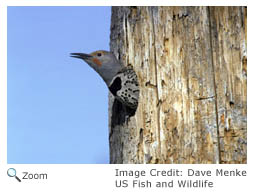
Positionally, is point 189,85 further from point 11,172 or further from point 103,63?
point 11,172

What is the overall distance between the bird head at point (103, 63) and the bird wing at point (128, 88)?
0.09 meters

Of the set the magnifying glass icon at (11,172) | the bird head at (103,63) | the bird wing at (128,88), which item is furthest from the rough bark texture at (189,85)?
the magnifying glass icon at (11,172)

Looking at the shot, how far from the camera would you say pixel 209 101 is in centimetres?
262

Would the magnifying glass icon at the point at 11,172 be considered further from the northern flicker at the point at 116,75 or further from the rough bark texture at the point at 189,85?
the northern flicker at the point at 116,75

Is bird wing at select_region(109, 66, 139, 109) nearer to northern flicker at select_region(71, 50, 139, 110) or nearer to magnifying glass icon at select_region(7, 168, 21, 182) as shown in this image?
northern flicker at select_region(71, 50, 139, 110)

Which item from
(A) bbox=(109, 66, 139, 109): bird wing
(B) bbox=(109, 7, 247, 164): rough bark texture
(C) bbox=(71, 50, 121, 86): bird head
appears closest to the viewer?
(B) bbox=(109, 7, 247, 164): rough bark texture

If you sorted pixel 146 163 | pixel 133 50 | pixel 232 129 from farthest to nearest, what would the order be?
1. pixel 133 50
2. pixel 146 163
3. pixel 232 129

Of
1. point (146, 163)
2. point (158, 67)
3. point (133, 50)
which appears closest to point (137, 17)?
point (133, 50)

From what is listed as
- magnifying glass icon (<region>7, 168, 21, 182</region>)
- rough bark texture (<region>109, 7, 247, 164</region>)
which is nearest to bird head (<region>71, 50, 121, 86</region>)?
rough bark texture (<region>109, 7, 247, 164</region>)

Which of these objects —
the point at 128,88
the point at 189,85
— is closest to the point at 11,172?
the point at 128,88

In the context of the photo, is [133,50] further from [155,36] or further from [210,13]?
[210,13]

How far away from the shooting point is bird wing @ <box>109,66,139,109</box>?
121 inches

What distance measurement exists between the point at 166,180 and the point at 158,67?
0.79 meters

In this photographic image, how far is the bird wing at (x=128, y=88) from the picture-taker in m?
3.07
